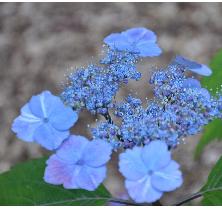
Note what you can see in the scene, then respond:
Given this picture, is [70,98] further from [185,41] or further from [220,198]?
[185,41]

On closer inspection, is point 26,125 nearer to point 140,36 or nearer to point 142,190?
point 142,190

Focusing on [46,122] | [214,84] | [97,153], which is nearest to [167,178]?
[97,153]

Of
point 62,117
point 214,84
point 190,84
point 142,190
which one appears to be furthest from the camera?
point 214,84

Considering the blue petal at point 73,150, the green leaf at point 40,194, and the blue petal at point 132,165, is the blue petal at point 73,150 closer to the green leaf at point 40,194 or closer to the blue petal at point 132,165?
the blue petal at point 132,165

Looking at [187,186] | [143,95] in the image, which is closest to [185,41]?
[143,95]

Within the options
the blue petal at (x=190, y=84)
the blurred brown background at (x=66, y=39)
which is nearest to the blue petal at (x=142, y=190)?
the blue petal at (x=190, y=84)
